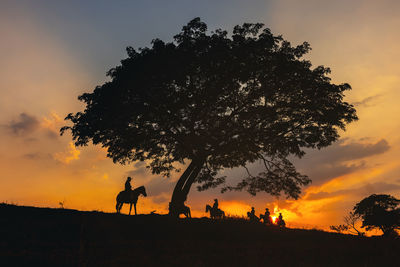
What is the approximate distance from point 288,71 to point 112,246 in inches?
706

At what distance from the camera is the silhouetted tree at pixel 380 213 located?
47.6 metres

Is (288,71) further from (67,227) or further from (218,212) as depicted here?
(67,227)

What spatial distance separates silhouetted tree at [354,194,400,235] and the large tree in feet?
79.4

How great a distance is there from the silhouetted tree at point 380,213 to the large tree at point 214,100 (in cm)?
2420

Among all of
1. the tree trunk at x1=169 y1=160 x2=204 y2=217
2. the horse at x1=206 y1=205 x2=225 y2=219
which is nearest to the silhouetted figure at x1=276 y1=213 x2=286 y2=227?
the horse at x1=206 y1=205 x2=225 y2=219

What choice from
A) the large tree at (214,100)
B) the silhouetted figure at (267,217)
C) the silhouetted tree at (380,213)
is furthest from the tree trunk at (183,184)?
the silhouetted tree at (380,213)

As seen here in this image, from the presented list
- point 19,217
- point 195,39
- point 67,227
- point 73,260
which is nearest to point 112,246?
point 73,260

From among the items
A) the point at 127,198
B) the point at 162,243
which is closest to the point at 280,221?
the point at 127,198

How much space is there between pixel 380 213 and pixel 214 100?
32.0 m

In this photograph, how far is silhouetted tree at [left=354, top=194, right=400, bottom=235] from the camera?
47.6 metres

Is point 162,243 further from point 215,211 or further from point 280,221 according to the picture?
point 280,221

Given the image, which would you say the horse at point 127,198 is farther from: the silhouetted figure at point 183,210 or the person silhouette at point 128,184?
the silhouetted figure at point 183,210

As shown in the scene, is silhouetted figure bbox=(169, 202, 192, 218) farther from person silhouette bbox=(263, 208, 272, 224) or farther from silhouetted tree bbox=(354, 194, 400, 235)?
silhouetted tree bbox=(354, 194, 400, 235)

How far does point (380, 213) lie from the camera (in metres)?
47.9
